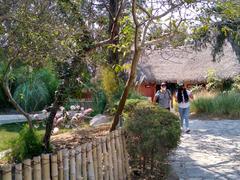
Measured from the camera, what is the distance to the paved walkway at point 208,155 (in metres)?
7.64

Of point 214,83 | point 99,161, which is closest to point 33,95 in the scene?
point 214,83

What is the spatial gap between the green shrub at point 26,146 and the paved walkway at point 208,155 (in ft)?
8.70

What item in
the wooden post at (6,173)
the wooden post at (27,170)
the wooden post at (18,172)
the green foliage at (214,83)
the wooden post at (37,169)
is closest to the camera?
the wooden post at (6,173)

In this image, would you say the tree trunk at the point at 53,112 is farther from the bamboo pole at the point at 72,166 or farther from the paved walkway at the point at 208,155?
the paved walkway at the point at 208,155

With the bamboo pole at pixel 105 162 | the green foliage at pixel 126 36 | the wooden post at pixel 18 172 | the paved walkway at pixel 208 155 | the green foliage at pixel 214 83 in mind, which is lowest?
the paved walkway at pixel 208 155

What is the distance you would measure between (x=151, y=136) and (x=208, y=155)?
3.43m

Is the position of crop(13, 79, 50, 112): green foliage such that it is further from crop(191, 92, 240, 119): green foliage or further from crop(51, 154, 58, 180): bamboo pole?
crop(51, 154, 58, 180): bamboo pole

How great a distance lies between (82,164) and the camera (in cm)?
550

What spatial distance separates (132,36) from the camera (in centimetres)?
708

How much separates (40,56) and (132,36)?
2.22 metres

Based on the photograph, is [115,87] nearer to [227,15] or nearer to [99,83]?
[99,83]

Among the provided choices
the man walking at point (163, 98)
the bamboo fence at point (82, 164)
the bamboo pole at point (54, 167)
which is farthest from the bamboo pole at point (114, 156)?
the man walking at point (163, 98)

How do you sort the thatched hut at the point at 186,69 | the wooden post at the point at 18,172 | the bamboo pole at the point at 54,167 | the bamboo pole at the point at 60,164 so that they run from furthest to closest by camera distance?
the thatched hut at the point at 186,69 < the bamboo pole at the point at 60,164 < the bamboo pole at the point at 54,167 < the wooden post at the point at 18,172

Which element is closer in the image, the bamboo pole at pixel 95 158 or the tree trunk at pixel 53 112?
the bamboo pole at pixel 95 158
